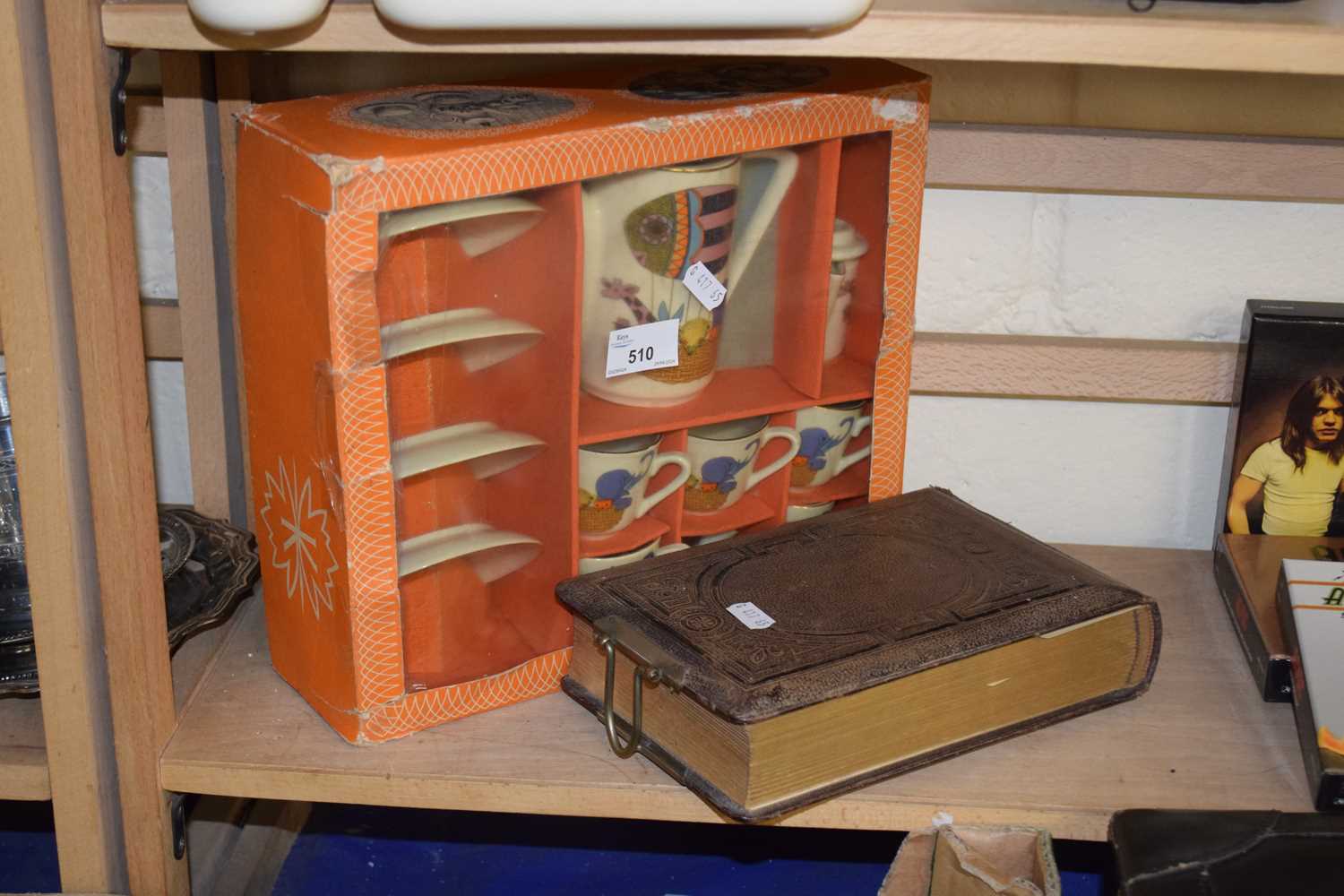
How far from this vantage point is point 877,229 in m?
0.86

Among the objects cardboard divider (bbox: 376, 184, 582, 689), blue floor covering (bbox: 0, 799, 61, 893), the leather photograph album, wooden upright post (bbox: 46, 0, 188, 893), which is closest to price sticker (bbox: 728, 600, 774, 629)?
the leather photograph album

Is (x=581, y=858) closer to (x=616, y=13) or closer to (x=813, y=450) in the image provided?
(x=813, y=450)

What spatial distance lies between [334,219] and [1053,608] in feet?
1.45

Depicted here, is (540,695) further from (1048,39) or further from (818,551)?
(1048,39)

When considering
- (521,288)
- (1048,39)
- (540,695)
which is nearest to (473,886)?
(540,695)

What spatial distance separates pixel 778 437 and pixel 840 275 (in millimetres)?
107

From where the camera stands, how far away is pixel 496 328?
745 millimetres

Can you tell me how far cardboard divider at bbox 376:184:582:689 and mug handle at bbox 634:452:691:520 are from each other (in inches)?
2.4

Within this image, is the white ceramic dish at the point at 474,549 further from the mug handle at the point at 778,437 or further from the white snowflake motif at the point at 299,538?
the mug handle at the point at 778,437

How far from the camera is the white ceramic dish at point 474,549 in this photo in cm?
77

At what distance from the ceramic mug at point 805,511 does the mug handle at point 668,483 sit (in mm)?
90

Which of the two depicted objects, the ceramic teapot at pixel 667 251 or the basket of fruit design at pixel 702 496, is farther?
Result: the basket of fruit design at pixel 702 496

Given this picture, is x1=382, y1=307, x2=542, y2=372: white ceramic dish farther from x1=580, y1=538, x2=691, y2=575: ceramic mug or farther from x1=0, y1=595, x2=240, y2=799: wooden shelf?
x1=0, y1=595, x2=240, y2=799: wooden shelf

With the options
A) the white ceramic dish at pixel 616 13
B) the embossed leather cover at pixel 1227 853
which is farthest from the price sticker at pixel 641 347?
the embossed leather cover at pixel 1227 853
